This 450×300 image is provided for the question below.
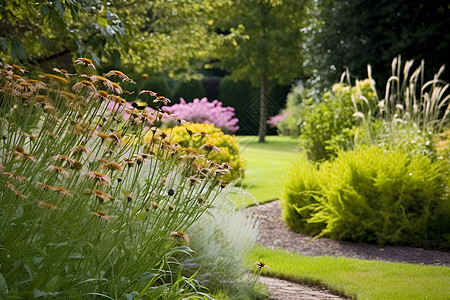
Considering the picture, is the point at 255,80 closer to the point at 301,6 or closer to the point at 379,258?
the point at 301,6

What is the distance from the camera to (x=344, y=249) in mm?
5859

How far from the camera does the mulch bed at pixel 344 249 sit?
5461mm

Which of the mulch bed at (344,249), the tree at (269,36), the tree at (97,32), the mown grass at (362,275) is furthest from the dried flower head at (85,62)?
the tree at (269,36)

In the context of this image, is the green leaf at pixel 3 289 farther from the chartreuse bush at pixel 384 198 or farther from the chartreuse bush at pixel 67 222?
the chartreuse bush at pixel 384 198

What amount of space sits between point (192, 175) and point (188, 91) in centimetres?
1911

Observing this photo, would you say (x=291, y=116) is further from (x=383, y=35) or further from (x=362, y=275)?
(x=362, y=275)

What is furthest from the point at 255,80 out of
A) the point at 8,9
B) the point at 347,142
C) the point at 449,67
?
the point at 8,9

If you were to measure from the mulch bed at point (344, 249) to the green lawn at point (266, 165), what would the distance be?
612 millimetres

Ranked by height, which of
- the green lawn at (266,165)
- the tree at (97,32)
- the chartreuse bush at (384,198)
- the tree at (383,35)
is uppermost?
the tree at (383,35)

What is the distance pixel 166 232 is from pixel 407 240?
13.4ft

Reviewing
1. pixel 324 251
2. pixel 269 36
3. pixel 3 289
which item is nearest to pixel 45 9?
pixel 3 289

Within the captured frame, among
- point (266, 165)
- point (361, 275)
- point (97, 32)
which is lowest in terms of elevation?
point (266, 165)

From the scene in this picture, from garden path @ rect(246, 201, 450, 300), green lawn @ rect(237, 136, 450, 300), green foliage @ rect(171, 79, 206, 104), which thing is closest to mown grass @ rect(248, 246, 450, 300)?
green lawn @ rect(237, 136, 450, 300)

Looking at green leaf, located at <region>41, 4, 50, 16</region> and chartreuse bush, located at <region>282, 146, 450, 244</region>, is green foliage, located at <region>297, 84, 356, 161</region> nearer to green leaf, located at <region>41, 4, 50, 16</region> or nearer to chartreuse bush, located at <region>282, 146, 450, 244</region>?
chartreuse bush, located at <region>282, 146, 450, 244</region>
